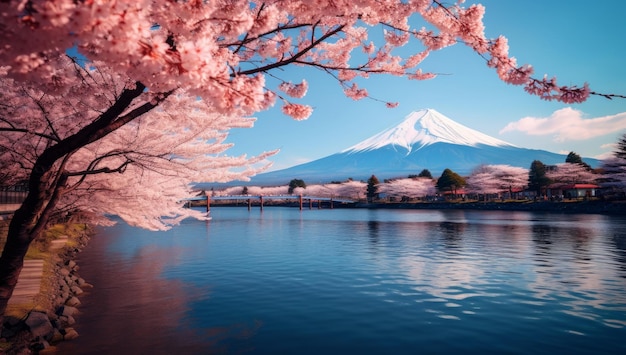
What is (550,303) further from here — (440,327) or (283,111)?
(283,111)

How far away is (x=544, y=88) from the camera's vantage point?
443cm

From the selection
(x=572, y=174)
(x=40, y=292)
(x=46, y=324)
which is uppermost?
(x=572, y=174)

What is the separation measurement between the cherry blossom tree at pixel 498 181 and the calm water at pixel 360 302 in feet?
208

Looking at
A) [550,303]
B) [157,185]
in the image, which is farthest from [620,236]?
[157,185]

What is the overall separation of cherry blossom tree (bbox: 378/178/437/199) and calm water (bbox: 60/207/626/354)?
241 feet

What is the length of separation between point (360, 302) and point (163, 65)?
26.8 feet

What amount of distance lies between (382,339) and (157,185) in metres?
7.56

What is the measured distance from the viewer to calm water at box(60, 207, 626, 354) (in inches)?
A: 264

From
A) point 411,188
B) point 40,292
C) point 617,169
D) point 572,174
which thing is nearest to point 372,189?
point 411,188

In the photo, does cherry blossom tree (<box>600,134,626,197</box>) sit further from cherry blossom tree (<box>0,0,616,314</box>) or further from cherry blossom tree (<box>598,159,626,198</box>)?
cherry blossom tree (<box>0,0,616,314</box>)

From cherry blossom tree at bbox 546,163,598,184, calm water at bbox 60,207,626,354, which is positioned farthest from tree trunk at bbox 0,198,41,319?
cherry blossom tree at bbox 546,163,598,184

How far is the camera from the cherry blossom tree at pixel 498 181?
250ft

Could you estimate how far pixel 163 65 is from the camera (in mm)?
2350

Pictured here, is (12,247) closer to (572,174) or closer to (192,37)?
(192,37)
